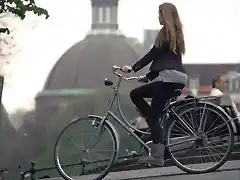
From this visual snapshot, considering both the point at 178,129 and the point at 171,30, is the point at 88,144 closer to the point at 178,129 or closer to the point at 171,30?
the point at 178,129

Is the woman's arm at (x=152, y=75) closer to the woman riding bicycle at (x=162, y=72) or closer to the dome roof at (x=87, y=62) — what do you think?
the woman riding bicycle at (x=162, y=72)

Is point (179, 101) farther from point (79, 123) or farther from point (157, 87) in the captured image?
point (79, 123)

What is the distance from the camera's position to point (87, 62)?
9383mm

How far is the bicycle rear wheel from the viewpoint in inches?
151

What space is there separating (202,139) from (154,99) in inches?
17.3

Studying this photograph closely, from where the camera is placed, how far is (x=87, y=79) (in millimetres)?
9055

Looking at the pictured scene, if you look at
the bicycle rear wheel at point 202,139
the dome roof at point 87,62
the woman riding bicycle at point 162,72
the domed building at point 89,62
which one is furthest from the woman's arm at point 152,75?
the dome roof at point 87,62

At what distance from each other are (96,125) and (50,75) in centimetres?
528

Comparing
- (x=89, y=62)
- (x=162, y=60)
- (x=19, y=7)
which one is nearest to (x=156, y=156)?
(x=162, y=60)

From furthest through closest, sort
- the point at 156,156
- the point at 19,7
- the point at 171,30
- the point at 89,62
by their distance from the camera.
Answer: the point at 89,62 < the point at 19,7 < the point at 156,156 < the point at 171,30

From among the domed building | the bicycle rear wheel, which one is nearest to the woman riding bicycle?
the bicycle rear wheel

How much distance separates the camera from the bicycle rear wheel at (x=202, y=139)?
3.83m

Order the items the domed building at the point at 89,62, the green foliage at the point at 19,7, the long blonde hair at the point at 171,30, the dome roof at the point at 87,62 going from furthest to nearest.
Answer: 1. the dome roof at the point at 87,62
2. the domed building at the point at 89,62
3. the green foliage at the point at 19,7
4. the long blonde hair at the point at 171,30

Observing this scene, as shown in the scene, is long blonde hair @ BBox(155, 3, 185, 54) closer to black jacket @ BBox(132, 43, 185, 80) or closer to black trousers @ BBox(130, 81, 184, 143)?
black jacket @ BBox(132, 43, 185, 80)
